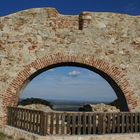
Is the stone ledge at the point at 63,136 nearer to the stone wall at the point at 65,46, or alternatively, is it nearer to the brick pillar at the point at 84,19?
the stone wall at the point at 65,46

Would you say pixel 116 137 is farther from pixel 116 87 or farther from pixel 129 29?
pixel 129 29

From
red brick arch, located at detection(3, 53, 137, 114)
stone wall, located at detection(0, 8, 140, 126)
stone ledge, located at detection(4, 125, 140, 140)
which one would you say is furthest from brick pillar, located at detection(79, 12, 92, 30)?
stone ledge, located at detection(4, 125, 140, 140)

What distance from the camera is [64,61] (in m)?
15.3

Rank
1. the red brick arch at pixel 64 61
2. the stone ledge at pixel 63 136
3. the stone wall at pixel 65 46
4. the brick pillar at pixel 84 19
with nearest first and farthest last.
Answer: the stone ledge at pixel 63 136
the red brick arch at pixel 64 61
the stone wall at pixel 65 46
the brick pillar at pixel 84 19

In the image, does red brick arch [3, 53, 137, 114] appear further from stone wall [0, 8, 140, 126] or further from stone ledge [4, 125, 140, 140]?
stone ledge [4, 125, 140, 140]

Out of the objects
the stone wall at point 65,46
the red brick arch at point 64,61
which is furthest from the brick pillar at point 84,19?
the red brick arch at point 64,61

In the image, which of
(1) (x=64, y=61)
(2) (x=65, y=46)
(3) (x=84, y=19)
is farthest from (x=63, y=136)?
(3) (x=84, y=19)

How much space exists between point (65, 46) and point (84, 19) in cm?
130

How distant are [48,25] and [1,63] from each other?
2332 millimetres

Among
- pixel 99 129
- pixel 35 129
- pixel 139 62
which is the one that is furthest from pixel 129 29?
Result: pixel 35 129

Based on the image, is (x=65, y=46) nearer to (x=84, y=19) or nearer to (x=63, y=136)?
(x=84, y=19)

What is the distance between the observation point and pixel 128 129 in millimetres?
13625

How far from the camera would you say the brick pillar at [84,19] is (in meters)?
15.6

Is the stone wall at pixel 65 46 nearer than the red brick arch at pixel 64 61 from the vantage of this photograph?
No
